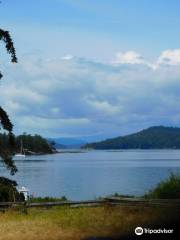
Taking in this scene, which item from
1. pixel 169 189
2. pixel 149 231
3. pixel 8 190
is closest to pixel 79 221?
pixel 149 231

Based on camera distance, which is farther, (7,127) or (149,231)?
(7,127)

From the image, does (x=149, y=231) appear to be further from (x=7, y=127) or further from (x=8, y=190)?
(x=8, y=190)

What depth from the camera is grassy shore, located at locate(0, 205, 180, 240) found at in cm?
1617

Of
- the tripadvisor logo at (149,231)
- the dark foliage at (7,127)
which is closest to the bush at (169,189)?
the dark foliage at (7,127)

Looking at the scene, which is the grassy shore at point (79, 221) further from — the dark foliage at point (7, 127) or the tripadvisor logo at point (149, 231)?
the dark foliage at point (7, 127)

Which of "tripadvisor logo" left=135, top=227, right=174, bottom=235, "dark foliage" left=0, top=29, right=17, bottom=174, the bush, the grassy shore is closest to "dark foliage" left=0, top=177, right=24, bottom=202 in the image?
"dark foliage" left=0, top=29, right=17, bottom=174

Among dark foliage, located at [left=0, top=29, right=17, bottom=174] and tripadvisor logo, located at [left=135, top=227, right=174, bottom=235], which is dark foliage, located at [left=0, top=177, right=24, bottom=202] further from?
tripadvisor logo, located at [left=135, top=227, right=174, bottom=235]

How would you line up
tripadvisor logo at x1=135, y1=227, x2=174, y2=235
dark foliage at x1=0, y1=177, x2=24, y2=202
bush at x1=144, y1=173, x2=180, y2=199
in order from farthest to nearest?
dark foliage at x1=0, y1=177, x2=24, y2=202
bush at x1=144, y1=173, x2=180, y2=199
tripadvisor logo at x1=135, y1=227, x2=174, y2=235

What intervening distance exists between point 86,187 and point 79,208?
5147 centimetres

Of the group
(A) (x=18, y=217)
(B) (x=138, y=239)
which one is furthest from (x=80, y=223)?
(B) (x=138, y=239)

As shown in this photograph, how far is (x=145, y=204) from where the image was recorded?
65.0ft

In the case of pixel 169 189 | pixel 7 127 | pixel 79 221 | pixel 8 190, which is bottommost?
pixel 79 221

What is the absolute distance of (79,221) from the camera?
18219 millimetres

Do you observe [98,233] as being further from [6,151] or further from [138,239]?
[6,151]
